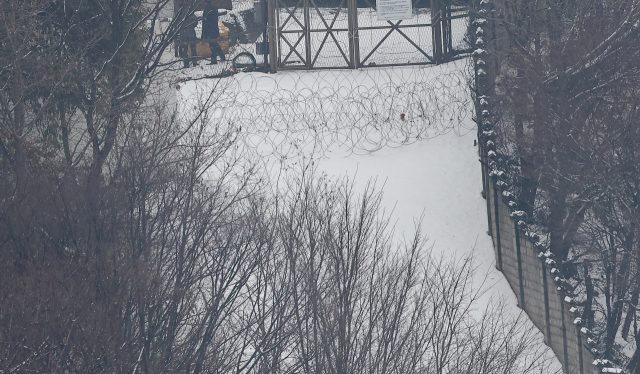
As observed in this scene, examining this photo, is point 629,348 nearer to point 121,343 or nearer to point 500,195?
point 500,195

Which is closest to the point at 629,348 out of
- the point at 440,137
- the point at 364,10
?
the point at 440,137

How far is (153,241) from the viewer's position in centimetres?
911

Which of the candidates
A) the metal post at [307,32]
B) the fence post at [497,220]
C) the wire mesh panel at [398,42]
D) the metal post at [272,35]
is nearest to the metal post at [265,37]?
the metal post at [272,35]

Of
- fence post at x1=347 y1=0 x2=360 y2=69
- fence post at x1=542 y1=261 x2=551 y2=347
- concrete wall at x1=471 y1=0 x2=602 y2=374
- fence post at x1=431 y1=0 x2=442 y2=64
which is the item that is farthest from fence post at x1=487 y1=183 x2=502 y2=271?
fence post at x1=347 y1=0 x2=360 y2=69

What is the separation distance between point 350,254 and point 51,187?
4.00m

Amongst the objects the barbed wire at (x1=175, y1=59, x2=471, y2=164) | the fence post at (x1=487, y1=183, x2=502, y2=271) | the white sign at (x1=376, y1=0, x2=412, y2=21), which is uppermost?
the white sign at (x1=376, y1=0, x2=412, y2=21)

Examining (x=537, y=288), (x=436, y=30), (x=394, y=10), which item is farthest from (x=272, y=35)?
(x=537, y=288)

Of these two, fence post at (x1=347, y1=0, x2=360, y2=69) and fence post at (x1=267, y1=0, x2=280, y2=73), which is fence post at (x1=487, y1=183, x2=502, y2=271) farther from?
fence post at (x1=267, y1=0, x2=280, y2=73)

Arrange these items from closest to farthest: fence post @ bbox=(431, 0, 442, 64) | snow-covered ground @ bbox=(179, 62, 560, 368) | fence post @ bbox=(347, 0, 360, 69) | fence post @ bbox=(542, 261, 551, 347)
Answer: fence post @ bbox=(542, 261, 551, 347) → snow-covered ground @ bbox=(179, 62, 560, 368) → fence post @ bbox=(347, 0, 360, 69) → fence post @ bbox=(431, 0, 442, 64)

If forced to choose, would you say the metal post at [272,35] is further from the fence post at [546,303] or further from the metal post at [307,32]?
the fence post at [546,303]

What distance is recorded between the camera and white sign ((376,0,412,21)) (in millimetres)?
18438

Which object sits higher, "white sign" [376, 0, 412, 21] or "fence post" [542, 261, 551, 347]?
"white sign" [376, 0, 412, 21]

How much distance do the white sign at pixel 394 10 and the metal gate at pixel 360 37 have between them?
17 cm

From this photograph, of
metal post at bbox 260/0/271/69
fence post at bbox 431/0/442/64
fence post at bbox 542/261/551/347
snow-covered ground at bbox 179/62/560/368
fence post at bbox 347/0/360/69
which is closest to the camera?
fence post at bbox 542/261/551/347
